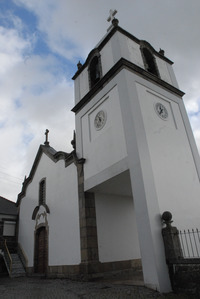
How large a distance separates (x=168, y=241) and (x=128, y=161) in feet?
9.39

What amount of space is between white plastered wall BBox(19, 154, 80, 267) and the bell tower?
1073 millimetres

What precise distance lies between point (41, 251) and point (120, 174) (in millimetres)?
7496

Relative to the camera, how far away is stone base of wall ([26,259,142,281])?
8.90 meters

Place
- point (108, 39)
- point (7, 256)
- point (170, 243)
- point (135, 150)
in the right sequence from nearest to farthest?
point (170, 243)
point (135, 150)
point (108, 39)
point (7, 256)

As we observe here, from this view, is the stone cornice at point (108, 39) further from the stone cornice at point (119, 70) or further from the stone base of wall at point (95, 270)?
the stone base of wall at point (95, 270)

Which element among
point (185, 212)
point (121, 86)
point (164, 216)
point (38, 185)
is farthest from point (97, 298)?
point (38, 185)

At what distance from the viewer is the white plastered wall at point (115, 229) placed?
9898 mm

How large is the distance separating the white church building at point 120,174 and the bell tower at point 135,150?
1.5 inches

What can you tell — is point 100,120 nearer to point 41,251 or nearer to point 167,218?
point 167,218

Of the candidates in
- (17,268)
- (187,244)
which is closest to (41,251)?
(17,268)

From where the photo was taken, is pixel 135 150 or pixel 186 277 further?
pixel 135 150

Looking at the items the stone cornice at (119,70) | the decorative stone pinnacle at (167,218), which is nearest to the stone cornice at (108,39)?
the stone cornice at (119,70)

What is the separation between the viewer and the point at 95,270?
899 cm

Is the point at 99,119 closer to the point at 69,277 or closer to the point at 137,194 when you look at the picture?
the point at 137,194
